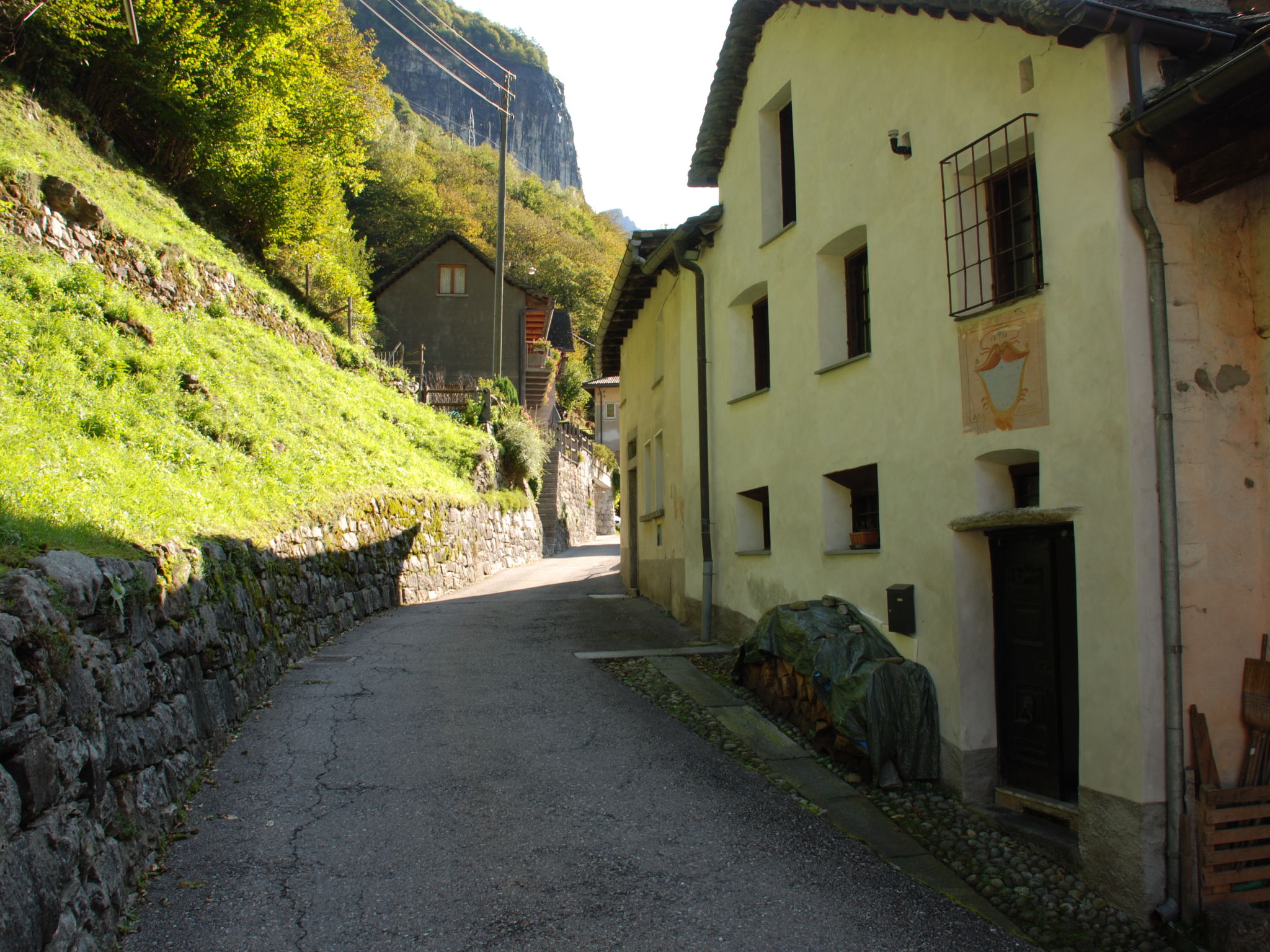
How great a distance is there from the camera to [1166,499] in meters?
5.32

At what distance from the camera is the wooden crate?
5047 millimetres

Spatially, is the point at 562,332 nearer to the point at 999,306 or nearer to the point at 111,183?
the point at 111,183

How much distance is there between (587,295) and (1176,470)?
52040mm

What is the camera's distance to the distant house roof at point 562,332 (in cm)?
4856

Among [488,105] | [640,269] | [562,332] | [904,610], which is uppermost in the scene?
[488,105]

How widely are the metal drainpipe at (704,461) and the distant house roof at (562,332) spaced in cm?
3673

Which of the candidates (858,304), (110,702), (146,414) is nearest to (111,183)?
(146,414)

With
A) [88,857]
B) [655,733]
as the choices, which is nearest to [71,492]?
[88,857]

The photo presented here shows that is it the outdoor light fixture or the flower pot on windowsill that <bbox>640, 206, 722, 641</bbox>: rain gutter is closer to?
the flower pot on windowsill

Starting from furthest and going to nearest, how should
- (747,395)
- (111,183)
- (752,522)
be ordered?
(111,183) < (752,522) < (747,395)

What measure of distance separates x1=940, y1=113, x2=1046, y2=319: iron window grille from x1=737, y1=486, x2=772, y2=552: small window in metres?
4.59

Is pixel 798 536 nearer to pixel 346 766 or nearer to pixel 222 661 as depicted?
pixel 346 766

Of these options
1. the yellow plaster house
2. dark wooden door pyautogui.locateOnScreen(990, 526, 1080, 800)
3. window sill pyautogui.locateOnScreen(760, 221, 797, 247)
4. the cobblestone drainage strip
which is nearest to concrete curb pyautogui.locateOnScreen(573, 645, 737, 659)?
the cobblestone drainage strip

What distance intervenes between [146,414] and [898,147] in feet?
27.2
